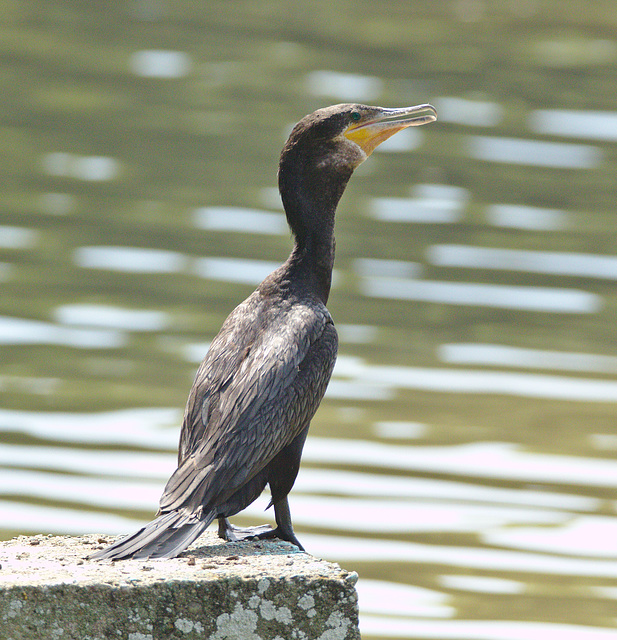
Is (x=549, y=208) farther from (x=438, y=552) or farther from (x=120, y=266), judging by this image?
(x=438, y=552)

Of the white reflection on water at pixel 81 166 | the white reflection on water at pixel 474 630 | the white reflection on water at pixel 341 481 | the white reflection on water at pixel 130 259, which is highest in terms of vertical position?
the white reflection on water at pixel 81 166

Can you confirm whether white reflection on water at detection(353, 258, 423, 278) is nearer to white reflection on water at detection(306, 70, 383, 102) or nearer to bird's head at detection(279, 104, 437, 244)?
white reflection on water at detection(306, 70, 383, 102)

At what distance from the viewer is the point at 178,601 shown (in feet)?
11.1

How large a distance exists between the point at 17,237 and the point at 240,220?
243 centimetres

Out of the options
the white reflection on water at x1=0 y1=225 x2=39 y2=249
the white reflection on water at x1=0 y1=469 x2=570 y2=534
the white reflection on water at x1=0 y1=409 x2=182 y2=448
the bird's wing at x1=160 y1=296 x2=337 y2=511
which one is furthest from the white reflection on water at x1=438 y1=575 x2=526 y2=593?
the white reflection on water at x1=0 y1=225 x2=39 y2=249

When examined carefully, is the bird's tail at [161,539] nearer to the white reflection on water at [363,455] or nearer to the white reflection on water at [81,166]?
the white reflection on water at [363,455]

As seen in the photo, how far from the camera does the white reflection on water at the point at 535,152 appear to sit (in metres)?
16.3

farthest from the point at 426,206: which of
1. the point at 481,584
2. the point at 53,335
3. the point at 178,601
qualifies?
the point at 178,601

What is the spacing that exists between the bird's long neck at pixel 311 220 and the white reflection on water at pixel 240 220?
892cm

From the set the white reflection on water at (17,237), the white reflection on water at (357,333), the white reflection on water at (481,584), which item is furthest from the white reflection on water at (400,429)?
the white reflection on water at (17,237)

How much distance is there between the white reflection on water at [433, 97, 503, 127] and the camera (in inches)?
695

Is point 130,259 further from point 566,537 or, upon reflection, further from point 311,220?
point 311,220

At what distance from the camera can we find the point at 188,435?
13.9ft

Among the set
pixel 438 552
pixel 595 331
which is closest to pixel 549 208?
pixel 595 331
